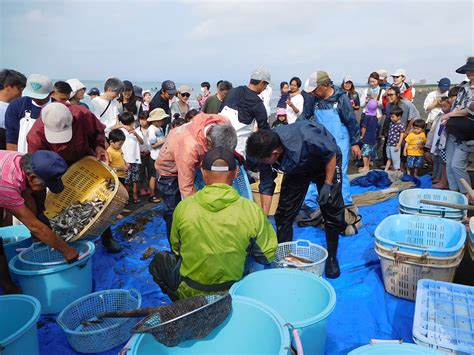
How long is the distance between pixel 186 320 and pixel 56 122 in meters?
2.16

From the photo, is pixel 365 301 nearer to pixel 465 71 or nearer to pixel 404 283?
pixel 404 283

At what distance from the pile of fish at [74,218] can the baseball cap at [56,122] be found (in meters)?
0.76

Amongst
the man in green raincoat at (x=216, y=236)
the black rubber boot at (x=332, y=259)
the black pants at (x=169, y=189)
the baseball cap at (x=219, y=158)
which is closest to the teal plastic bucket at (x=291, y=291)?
the man in green raincoat at (x=216, y=236)

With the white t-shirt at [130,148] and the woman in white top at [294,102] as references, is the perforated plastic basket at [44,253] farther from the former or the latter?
the woman in white top at [294,102]

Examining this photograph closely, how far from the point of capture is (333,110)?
433 centimetres

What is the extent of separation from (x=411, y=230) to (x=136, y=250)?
299 centimetres

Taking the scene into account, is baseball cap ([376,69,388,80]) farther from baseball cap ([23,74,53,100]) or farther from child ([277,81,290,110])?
baseball cap ([23,74,53,100])

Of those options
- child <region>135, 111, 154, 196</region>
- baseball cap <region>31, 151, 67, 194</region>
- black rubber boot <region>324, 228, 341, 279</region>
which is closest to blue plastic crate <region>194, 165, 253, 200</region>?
black rubber boot <region>324, 228, 341, 279</region>

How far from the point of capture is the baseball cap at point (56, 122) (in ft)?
9.45

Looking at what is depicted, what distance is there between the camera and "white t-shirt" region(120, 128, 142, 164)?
5.51m

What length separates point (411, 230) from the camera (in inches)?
134

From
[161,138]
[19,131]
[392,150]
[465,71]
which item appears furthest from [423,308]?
[392,150]

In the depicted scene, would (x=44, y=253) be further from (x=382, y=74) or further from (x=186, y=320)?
(x=382, y=74)

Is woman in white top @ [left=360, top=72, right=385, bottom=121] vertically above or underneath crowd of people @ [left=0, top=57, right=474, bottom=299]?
above
